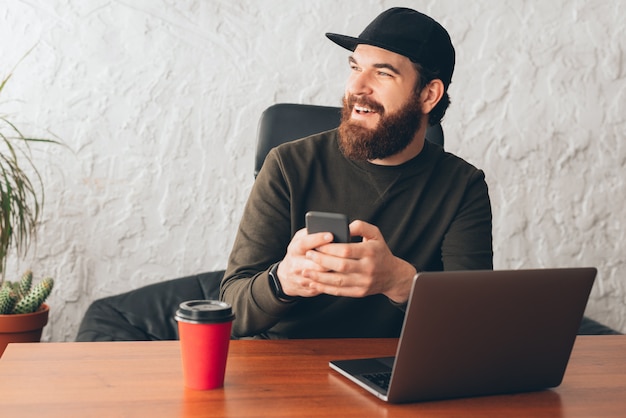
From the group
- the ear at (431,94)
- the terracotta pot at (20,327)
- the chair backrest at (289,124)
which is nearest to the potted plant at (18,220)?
the terracotta pot at (20,327)

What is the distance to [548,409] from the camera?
1.00 m

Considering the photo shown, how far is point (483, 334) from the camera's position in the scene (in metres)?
0.99

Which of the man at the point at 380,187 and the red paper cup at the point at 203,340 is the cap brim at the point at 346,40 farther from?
the red paper cup at the point at 203,340

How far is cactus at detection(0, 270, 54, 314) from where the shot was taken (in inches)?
91.8

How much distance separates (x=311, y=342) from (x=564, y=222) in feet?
6.31

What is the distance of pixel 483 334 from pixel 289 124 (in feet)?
3.24

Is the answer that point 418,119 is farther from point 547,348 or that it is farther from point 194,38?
point 194,38

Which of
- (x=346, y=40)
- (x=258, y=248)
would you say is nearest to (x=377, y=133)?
(x=346, y=40)

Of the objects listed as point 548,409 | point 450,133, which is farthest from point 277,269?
point 450,133

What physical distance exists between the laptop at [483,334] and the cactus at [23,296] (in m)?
1.56

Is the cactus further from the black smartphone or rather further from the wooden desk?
the black smartphone

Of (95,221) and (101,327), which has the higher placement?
(95,221)

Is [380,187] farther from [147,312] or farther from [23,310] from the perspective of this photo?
[23,310]

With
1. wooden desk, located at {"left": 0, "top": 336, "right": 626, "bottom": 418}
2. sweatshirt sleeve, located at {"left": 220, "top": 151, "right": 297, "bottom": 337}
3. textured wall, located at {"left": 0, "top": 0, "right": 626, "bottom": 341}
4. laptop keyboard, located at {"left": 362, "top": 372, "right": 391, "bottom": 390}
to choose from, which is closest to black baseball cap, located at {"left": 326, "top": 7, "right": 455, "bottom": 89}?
sweatshirt sleeve, located at {"left": 220, "top": 151, "right": 297, "bottom": 337}
